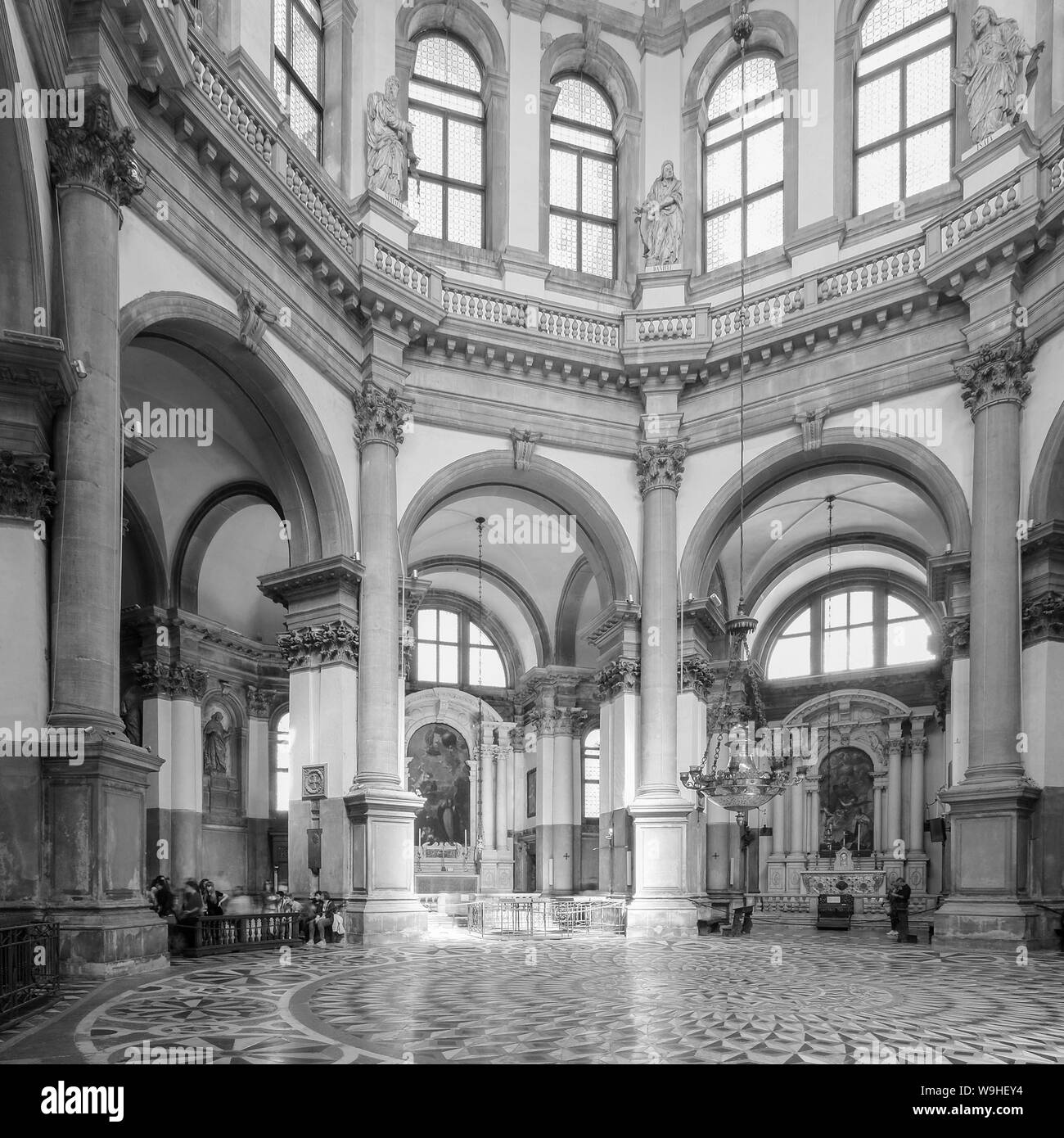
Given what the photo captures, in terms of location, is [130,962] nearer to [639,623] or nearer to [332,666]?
[332,666]

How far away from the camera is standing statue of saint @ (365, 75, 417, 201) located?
20.0 metres

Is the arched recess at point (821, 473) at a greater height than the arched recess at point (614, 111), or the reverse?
the arched recess at point (614, 111)

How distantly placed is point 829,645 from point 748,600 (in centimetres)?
588

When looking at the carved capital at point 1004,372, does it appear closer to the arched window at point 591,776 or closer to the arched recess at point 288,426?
the arched recess at point 288,426

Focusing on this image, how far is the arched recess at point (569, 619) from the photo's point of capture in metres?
29.0

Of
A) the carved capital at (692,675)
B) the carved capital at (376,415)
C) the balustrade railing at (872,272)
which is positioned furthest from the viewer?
the carved capital at (692,675)

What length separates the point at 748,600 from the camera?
2931 cm

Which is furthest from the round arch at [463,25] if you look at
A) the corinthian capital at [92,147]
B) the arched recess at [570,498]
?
the corinthian capital at [92,147]

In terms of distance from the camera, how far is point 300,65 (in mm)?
19547

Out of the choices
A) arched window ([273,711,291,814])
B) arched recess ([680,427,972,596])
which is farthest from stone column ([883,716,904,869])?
arched window ([273,711,291,814])

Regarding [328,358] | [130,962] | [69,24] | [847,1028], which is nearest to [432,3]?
[328,358]

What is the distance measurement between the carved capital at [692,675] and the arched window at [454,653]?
1151cm

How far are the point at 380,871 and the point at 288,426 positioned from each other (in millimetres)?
6918
